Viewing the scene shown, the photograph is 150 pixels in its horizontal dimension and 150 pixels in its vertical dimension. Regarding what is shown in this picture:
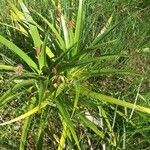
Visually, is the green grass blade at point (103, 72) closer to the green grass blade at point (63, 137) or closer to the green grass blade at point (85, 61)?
the green grass blade at point (85, 61)

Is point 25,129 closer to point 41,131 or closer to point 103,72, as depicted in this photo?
point 41,131

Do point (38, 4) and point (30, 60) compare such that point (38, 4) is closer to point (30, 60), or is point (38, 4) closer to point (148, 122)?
point (30, 60)

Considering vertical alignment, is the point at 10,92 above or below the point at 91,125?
above

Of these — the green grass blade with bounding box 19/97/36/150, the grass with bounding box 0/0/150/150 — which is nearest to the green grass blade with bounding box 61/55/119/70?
the grass with bounding box 0/0/150/150

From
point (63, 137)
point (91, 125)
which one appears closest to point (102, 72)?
point (91, 125)

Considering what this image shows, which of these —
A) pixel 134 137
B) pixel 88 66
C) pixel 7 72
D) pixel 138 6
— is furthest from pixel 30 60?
pixel 138 6

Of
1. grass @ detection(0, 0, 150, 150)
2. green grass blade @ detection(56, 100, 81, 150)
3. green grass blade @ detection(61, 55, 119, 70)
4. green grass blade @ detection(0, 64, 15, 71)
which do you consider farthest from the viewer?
green grass blade @ detection(0, 64, 15, 71)

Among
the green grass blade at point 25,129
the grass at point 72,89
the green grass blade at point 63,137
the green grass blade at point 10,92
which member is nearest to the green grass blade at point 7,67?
the grass at point 72,89

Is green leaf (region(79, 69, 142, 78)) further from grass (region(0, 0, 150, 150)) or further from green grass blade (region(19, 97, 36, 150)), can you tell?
green grass blade (region(19, 97, 36, 150))
